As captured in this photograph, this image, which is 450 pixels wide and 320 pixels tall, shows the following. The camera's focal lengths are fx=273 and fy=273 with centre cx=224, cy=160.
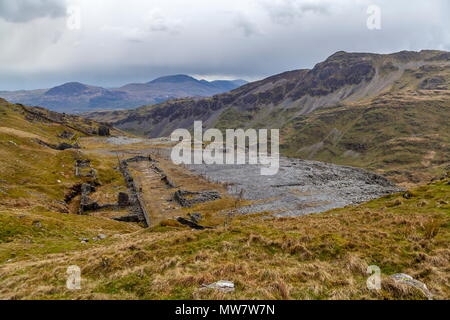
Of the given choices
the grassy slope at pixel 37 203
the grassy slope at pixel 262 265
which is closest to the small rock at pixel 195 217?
the grassy slope at pixel 37 203

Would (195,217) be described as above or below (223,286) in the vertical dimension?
below

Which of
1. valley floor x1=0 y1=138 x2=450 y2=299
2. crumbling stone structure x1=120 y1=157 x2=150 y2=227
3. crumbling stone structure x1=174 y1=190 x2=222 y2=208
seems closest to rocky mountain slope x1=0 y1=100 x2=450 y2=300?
valley floor x1=0 y1=138 x2=450 y2=299

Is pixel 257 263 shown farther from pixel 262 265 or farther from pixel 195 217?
pixel 195 217

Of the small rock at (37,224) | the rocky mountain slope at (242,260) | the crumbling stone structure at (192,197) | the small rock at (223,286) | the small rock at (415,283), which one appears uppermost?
the small rock at (415,283)

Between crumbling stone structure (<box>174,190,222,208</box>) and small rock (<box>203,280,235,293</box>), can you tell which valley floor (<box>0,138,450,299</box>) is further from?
crumbling stone structure (<box>174,190,222,208</box>)

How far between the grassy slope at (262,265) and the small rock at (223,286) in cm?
36

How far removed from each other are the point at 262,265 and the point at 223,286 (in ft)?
12.3

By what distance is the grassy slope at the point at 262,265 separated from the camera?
483 inches

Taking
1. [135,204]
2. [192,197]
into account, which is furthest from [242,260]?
[192,197]

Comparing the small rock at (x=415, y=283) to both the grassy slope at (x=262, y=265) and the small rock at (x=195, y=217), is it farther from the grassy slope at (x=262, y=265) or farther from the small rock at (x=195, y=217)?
the small rock at (x=195, y=217)

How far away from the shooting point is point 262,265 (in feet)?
50.7

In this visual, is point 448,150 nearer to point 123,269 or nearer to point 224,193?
point 224,193

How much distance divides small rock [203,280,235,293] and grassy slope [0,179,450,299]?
364 millimetres
